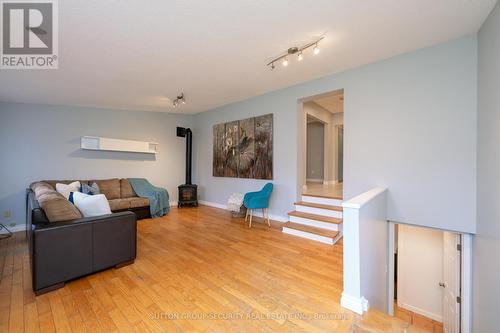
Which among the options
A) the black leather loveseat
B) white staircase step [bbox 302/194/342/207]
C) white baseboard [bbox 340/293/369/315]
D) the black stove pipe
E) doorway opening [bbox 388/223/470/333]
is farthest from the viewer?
the black stove pipe

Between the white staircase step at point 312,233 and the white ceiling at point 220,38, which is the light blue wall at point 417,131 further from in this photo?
→ the white staircase step at point 312,233

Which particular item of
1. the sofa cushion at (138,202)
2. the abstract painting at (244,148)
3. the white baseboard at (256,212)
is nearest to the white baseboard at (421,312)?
the white baseboard at (256,212)

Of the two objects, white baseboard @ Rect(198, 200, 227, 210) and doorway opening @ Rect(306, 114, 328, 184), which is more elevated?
doorway opening @ Rect(306, 114, 328, 184)

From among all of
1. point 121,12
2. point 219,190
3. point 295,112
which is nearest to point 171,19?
point 121,12

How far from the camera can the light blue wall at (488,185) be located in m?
1.85

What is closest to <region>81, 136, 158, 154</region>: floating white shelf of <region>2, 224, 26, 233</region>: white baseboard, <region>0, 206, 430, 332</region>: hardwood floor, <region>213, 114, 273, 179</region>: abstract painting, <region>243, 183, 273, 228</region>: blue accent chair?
<region>213, 114, 273, 179</region>: abstract painting

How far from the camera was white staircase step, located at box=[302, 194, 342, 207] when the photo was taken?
381cm

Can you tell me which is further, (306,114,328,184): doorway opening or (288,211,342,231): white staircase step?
(306,114,328,184): doorway opening

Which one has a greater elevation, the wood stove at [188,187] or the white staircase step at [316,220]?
the wood stove at [188,187]

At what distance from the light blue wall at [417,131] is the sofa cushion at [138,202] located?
164 inches

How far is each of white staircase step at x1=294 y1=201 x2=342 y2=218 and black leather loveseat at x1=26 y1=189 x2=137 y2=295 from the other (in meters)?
2.85

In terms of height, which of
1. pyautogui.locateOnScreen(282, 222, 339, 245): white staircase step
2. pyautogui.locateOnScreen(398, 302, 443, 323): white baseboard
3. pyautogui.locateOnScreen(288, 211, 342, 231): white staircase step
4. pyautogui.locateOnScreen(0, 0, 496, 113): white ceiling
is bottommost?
pyautogui.locateOnScreen(398, 302, 443, 323): white baseboard

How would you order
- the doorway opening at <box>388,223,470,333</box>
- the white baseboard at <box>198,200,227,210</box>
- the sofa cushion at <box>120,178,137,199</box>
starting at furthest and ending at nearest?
the white baseboard at <box>198,200,227,210</box>
the sofa cushion at <box>120,178,137,199</box>
the doorway opening at <box>388,223,470,333</box>

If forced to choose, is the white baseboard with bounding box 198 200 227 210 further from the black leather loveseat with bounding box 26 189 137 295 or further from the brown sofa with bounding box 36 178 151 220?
the black leather loveseat with bounding box 26 189 137 295
